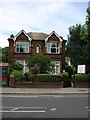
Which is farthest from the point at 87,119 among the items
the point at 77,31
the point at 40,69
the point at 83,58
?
the point at 77,31

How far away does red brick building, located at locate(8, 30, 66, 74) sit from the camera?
86.2 feet

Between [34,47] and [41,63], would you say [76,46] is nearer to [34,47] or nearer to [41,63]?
[34,47]

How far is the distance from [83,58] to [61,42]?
4977mm

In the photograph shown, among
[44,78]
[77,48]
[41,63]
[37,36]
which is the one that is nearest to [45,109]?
[44,78]

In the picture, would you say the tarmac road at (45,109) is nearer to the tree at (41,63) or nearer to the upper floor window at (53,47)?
the tree at (41,63)

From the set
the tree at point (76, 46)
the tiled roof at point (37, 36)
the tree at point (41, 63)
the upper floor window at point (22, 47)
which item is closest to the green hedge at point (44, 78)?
the tree at point (41, 63)

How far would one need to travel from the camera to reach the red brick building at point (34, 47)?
26266 millimetres

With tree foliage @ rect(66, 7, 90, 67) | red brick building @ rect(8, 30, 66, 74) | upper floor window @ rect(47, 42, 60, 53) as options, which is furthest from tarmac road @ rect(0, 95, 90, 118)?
upper floor window @ rect(47, 42, 60, 53)

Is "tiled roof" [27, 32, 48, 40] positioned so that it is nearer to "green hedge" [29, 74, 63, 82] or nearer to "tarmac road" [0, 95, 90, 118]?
"green hedge" [29, 74, 63, 82]

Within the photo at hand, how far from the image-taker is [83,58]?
945 inches

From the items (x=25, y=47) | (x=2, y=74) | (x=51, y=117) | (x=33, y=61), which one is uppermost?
(x=25, y=47)

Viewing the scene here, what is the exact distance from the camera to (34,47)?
2708 centimetres

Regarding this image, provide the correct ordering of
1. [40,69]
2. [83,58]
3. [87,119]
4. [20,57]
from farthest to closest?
1. [20,57]
2. [83,58]
3. [40,69]
4. [87,119]

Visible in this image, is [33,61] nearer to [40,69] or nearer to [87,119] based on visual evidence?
[40,69]
